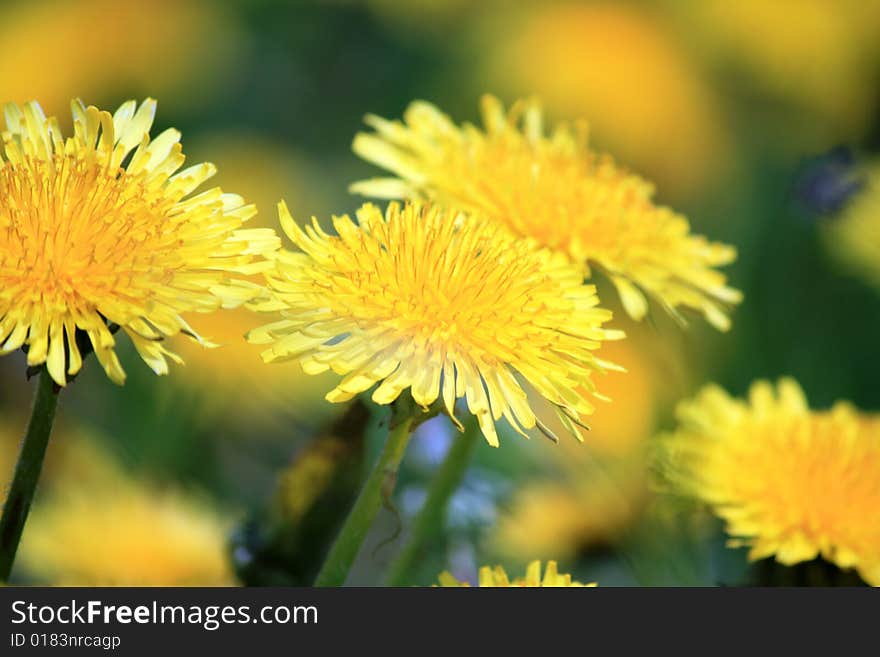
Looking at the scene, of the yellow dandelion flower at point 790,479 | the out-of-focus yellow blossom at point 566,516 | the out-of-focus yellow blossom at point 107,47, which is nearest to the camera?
the yellow dandelion flower at point 790,479

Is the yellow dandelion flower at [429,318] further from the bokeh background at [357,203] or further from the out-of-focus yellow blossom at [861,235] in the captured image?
the out-of-focus yellow blossom at [861,235]

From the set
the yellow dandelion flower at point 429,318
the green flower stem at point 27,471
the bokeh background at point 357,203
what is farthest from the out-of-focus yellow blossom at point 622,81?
the green flower stem at point 27,471

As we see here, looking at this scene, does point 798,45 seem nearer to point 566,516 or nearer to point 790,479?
point 566,516

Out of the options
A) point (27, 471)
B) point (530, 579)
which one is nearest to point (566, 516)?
point (530, 579)

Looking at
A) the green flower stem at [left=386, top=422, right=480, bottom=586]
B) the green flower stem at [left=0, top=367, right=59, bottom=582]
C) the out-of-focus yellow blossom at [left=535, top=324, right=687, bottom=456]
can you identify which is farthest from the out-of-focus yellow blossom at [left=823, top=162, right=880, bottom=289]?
the green flower stem at [left=0, top=367, right=59, bottom=582]

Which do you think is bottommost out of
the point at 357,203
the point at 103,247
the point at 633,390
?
the point at 103,247

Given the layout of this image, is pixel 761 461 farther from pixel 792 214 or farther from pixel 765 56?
pixel 765 56
